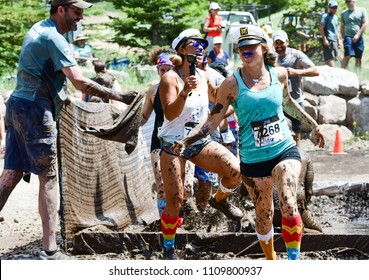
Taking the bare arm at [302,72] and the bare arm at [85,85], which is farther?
the bare arm at [302,72]

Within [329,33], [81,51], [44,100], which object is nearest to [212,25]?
[329,33]

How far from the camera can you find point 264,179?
7504 mm

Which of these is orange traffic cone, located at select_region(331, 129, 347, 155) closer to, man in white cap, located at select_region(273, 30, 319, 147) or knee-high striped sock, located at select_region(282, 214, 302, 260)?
man in white cap, located at select_region(273, 30, 319, 147)

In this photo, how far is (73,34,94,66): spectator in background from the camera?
1842cm

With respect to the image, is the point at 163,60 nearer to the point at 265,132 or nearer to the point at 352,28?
the point at 265,132

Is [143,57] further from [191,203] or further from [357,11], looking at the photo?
[191,203]

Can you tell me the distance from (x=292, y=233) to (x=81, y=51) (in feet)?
42.6

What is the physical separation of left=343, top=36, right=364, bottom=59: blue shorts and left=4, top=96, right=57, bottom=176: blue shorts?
12.5m

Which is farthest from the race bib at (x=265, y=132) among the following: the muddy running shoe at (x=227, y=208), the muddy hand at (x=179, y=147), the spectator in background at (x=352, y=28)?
the spectator in background at (x=352, y=28)

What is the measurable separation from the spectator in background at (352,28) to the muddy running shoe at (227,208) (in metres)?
11.1

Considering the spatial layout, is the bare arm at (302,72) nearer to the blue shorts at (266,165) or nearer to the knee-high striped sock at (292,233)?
the blue shorts at (266,165)

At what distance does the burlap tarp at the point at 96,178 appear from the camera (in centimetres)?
874

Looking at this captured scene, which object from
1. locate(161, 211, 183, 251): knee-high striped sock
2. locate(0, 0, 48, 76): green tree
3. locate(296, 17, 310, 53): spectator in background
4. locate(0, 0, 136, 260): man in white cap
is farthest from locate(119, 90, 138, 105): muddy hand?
locate(296, 17, 310, 53): spectator in background

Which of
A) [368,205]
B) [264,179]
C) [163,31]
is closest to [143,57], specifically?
[163,31]
